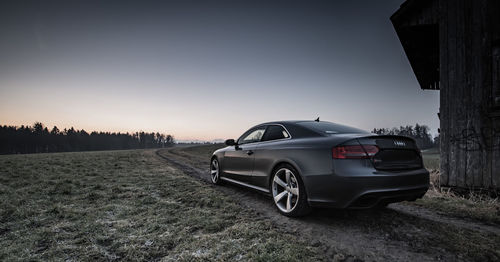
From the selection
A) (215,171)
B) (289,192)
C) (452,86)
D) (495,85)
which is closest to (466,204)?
(495,85)

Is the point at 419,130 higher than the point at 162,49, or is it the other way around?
the point at 162,49

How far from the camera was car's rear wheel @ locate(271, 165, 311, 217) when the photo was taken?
2.77m

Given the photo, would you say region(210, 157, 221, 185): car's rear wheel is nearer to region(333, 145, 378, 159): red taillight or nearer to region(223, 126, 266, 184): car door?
region(223, 126, 266, 184): car door

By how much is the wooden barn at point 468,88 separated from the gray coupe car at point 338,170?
2781 millimetres

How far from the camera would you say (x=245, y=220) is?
9.12 feet

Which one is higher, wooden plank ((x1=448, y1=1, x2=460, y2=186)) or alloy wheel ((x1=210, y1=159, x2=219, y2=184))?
wooden plank ((x1=448, y1=1, x2=460, y2=186))

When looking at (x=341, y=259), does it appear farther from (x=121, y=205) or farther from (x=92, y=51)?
(x=92, y=51)

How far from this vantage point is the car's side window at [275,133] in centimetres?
348

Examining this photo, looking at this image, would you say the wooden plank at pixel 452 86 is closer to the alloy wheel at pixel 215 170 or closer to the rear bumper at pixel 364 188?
the rear bumper at pixel 364 188

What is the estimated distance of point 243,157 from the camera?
4207 mm

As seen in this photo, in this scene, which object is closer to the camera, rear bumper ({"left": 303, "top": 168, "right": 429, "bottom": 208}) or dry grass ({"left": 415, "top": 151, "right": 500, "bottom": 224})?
rear bumper ({"left": 303, "top": 168, "right": 429, "bottom": 208})

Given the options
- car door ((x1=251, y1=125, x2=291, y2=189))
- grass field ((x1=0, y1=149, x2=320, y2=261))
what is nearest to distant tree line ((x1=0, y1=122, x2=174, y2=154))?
grass field ((x1=0, y1=149, x2=320, y2=261))

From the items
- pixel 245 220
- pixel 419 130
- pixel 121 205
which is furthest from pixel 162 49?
pixel 419 130

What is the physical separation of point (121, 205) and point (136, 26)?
21.5 meters
